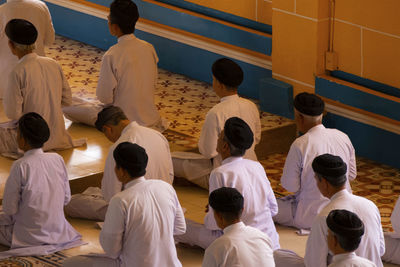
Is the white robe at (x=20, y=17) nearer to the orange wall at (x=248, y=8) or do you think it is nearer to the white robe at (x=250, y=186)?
the orange wall at (x=248, y=8)

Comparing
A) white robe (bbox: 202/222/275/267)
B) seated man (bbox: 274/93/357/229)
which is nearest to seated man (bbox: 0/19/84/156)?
seated man (bbox: 274/93/357/229)

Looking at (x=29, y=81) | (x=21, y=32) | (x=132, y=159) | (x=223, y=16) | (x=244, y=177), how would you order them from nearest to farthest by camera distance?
(x=132, y=159) → (x=244, y=177) → (x=21, y=32) → (x=29, y=81) → (x=223, y=16)

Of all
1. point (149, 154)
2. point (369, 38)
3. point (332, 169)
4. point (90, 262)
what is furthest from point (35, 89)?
point (332, 169)

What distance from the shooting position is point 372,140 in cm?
900

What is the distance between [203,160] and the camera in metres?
8.20

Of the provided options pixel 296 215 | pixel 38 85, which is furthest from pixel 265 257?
pixel 38 85

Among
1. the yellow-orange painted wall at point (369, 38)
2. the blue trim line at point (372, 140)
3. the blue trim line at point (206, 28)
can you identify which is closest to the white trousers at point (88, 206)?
the blue trim line at point (372, 140)

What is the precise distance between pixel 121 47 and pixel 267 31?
7.20ft

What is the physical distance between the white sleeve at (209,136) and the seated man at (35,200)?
1.25 meters

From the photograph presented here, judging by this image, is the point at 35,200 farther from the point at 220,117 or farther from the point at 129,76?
the point at 129,76

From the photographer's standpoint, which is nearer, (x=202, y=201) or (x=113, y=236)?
(x=113, y=236)

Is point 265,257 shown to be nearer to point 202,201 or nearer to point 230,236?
point 230,236

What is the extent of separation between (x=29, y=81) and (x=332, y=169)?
3388 mm

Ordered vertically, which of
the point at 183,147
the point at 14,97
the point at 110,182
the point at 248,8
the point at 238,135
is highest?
the point at 248,8
